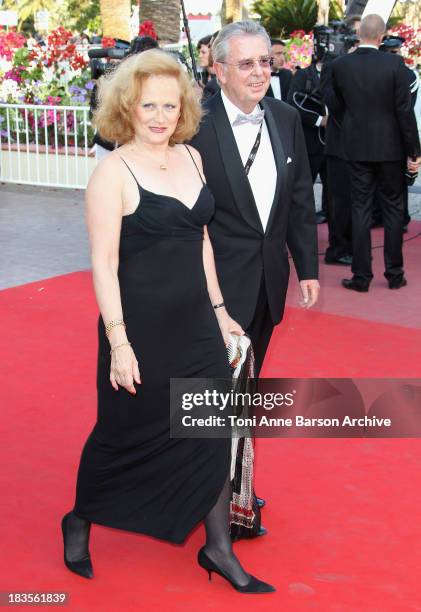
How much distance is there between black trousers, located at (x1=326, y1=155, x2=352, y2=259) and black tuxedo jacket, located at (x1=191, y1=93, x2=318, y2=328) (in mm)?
4781

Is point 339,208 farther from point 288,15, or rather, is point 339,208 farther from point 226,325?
point 288,15

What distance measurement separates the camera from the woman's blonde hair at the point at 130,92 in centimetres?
303

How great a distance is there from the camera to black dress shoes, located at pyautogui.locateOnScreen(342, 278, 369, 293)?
24.9ft

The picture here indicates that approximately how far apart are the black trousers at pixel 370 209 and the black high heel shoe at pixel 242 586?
182 inches

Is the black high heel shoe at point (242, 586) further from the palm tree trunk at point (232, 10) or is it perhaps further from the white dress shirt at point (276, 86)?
the palm tree trunk at point (232, 10)

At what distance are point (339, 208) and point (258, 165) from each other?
504cm

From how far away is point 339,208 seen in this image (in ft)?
27.8

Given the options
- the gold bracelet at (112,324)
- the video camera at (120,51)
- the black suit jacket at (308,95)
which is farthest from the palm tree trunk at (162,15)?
the gold bracelet at (112,324)

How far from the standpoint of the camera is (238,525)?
11.6 ft

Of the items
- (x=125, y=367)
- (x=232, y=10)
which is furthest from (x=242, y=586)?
(x=232, y=10)

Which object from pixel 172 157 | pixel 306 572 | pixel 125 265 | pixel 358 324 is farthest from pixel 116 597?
pixel 358 324

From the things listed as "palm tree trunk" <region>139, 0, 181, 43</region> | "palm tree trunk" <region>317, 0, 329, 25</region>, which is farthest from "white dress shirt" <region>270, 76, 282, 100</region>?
"palm tree trunk" <region>317, 0, 329, 25</region>

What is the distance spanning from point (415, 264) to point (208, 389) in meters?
5.79

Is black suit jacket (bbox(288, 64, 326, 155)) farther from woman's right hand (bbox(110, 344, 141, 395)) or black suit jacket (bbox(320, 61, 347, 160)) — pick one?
woman's right hand (bbox(110, 344, 141, 395))
